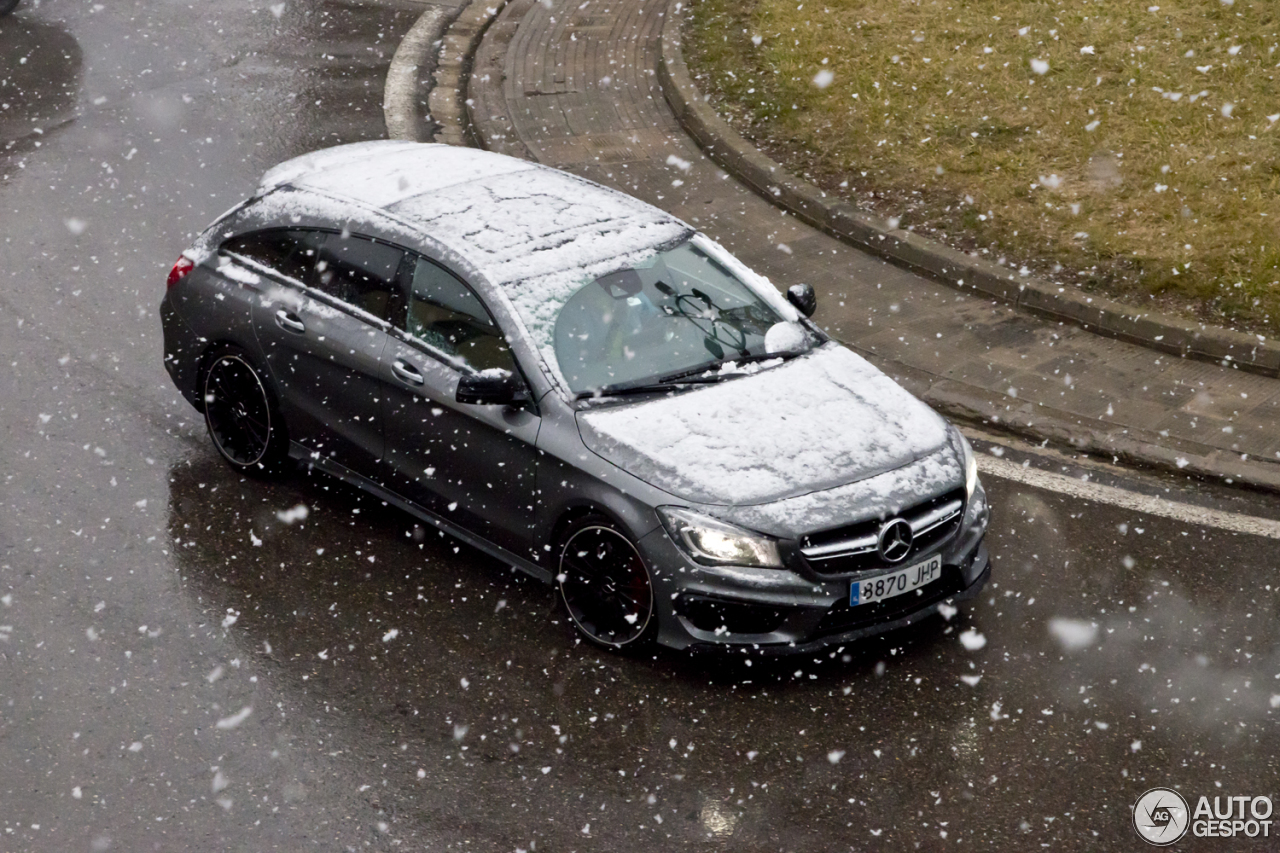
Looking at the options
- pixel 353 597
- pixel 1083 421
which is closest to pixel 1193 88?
pixel 1083 421

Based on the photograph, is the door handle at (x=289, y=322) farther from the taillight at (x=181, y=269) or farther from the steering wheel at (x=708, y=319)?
the steering wheel at (x=708, y=319)

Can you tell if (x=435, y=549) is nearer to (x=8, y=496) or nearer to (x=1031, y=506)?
(x=8, y=496)

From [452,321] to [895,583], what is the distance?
227cm

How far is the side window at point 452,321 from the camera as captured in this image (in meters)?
6.69

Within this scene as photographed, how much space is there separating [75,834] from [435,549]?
2.29 meters

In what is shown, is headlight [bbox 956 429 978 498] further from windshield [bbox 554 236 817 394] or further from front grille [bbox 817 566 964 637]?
windshield [bbox 554 236 817 394]

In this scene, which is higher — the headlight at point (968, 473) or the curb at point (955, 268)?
the headlight at point (968, 473)

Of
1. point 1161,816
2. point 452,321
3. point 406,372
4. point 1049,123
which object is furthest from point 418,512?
point 1049,123

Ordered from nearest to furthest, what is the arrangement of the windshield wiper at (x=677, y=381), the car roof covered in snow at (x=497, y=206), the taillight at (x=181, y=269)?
the windshield wiper at (x=677, y=381) < the car roof covered in snow at (x=497, y=206) < the taillight at (x=181, y=269)

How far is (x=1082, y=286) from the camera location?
10.1m

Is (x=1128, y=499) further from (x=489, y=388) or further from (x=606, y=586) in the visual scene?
(x=489, y=388)

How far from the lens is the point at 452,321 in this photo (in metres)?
6.86

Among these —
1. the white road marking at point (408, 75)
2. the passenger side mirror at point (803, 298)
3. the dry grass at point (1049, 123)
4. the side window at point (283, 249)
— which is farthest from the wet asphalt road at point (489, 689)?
the white road marking at point (408, 75)

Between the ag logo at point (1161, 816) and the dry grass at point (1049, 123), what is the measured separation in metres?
4.78
